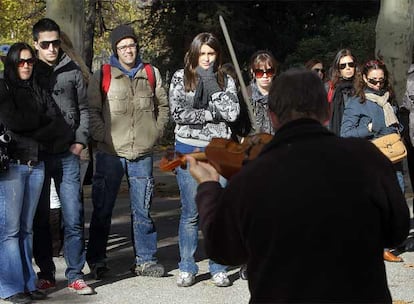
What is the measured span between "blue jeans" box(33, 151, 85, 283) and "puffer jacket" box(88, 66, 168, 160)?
1.42 ft

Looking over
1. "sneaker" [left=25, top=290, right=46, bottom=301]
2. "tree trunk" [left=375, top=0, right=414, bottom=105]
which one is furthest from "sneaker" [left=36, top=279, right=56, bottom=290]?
"tree trunk" [left=375, top=0, right=414, bottom=105]

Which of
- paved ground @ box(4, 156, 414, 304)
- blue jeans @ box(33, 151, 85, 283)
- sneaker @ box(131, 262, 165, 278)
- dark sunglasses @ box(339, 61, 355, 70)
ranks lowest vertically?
paved ground @ box(4, 156, 414, 304)

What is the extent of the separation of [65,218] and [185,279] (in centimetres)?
106

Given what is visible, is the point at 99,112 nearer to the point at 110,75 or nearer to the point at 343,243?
the point at 110,75

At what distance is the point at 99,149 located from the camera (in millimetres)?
7125

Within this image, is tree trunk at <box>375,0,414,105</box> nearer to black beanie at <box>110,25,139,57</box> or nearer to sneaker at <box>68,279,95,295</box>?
black beanie at <box>110,25,139,57</box>

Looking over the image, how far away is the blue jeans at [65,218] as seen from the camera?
662 cm

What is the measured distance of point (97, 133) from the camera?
6.98 meters

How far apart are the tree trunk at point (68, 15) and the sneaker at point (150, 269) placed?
419cm

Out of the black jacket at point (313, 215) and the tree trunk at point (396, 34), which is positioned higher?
the tree trunk at point (396, 34)

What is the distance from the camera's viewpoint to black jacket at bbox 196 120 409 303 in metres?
2.93

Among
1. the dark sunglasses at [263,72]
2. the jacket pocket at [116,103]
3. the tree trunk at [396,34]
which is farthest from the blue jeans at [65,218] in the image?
the tree trunk at [396,34]

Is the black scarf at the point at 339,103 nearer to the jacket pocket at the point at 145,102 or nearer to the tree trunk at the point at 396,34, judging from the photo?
the jacket pocket at the point at 145,102

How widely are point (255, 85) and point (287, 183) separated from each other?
4258mm
